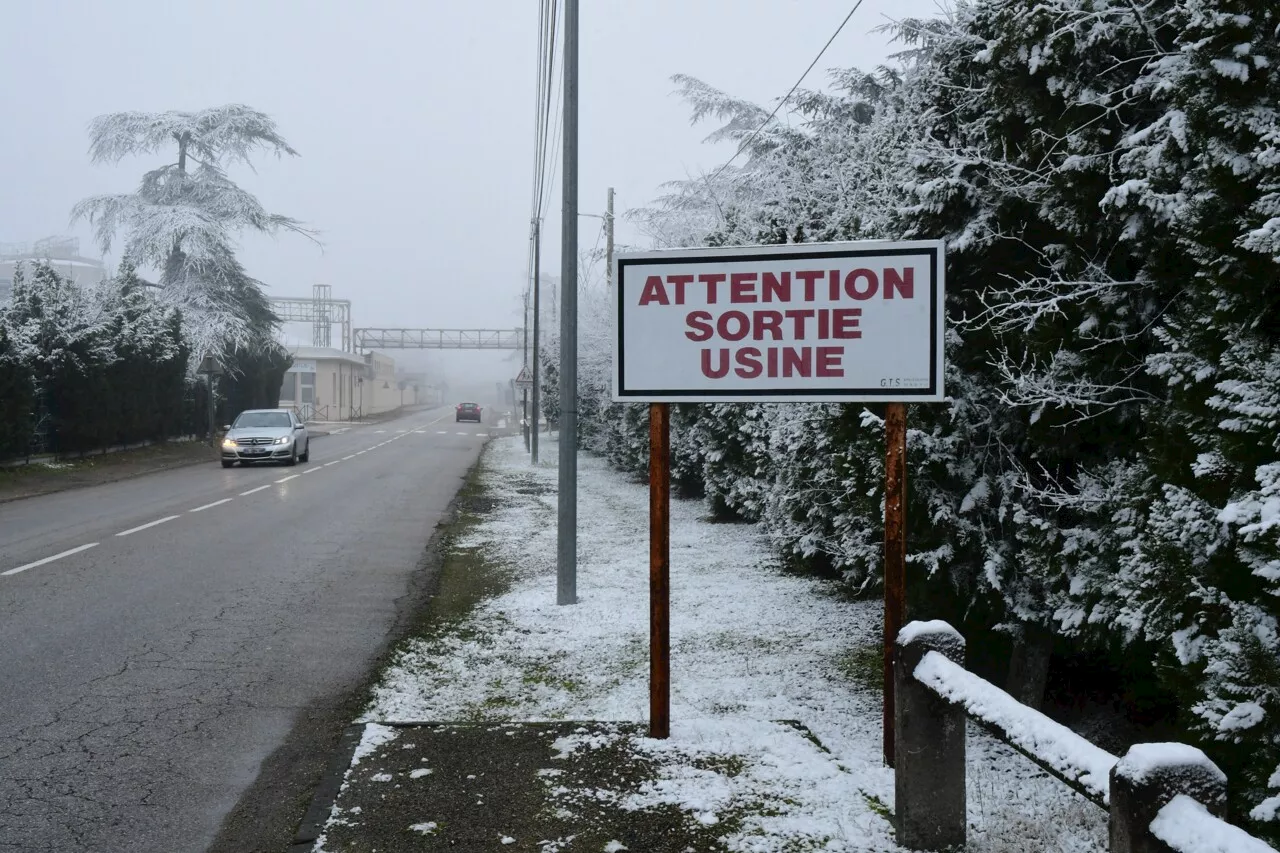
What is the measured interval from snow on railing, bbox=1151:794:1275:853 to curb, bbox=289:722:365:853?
2.96 metres

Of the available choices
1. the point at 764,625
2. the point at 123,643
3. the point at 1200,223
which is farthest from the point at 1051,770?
the point at 123,643

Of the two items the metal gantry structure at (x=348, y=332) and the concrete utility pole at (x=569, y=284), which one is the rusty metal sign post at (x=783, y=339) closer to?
the concrete utility pole at (x=569, y=284)

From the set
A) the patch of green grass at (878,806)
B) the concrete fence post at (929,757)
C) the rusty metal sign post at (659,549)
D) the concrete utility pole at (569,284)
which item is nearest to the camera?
the concrete fence post at (929,757)

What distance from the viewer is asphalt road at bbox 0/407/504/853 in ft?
14.6

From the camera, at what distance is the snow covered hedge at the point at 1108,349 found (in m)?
3.29

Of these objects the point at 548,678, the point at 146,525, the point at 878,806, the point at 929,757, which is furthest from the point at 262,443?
the point at 929,757

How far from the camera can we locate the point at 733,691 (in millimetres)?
6184

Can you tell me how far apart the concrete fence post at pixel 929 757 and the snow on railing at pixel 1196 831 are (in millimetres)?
1448

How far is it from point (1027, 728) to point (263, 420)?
2788 cm

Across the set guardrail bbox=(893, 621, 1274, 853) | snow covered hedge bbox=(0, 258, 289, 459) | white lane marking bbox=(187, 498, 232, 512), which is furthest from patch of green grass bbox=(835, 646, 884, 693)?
snow covered hedge bbox=(0, 258, 289, 459)

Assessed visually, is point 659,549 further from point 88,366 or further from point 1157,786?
point 88,366

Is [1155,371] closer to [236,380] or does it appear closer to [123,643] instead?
[123,643]

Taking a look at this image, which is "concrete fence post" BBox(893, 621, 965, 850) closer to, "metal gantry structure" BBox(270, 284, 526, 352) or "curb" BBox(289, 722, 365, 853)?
"curb" BBox(289, 722, 365, 853)

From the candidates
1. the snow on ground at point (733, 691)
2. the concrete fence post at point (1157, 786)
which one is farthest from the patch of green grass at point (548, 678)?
the concrete fence post at point (1157, 786)
